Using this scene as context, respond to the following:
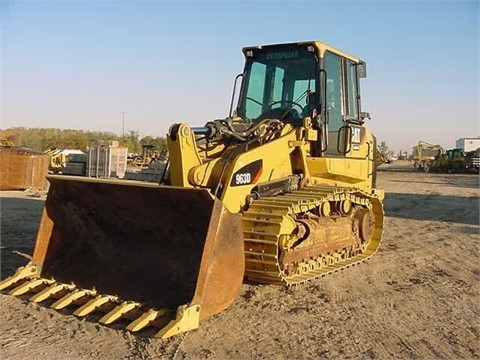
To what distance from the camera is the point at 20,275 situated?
21.1ft

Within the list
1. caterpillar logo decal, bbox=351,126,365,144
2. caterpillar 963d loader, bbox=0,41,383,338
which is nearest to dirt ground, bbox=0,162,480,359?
caterpillar 963d loader, bbox=0,41,383,338

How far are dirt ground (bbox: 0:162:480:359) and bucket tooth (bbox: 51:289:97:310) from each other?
117 millimetres

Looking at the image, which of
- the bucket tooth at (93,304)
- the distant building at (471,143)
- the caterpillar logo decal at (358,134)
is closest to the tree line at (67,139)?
the distant building at (471,143)

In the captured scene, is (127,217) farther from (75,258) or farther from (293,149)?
(293,149)

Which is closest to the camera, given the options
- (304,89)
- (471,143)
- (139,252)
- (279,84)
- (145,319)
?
(145,319)

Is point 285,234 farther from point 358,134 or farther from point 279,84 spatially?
point 358,134

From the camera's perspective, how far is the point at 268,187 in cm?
671

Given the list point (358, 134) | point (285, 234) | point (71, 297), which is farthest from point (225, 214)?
point (358, 134)

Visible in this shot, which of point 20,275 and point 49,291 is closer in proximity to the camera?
point 49,291

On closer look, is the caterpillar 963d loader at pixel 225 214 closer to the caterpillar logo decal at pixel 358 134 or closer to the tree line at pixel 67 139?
the caterpillar logo decal at pixel 358 134

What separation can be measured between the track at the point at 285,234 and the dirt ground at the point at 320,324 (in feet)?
0.76

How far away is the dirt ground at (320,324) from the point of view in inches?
181

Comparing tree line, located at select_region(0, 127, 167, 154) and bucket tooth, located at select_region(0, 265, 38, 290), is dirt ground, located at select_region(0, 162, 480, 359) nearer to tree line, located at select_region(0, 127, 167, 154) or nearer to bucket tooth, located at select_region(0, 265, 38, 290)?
bucket tooth, located at select_region(0, 265, 38, 290)

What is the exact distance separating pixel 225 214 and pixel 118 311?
1394 millimetres
